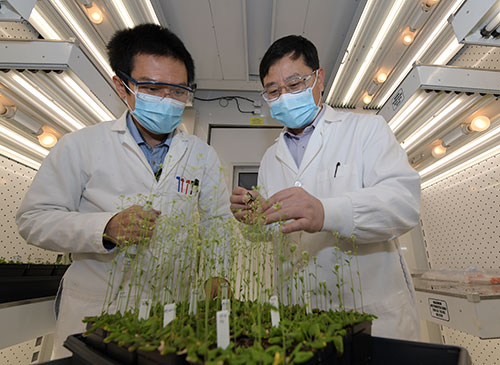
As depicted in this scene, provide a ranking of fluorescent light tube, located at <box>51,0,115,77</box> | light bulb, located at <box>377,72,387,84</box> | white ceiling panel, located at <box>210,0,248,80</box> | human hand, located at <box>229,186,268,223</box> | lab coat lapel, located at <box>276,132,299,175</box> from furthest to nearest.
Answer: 1. light bulb, located at <box>377,72,387,84</box>
2. white ceiling panel, located at <box>210,0,248,80</box>
3. fluorescent light tube, located at <box>51,0,115,77</box>
4. lab coat lapel, located at <box>276,132,299,175</box>
5. human hand, located at <box>229,186,268,223</box>

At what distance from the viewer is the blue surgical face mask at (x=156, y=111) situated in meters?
1.29

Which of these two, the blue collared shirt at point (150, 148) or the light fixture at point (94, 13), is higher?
the light fixture at point (94, 13)

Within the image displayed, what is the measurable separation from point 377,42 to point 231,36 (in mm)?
1219

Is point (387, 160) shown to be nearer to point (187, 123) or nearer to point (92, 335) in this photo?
point (92, 335)

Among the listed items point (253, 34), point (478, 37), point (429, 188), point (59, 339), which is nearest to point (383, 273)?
point (478, 37)

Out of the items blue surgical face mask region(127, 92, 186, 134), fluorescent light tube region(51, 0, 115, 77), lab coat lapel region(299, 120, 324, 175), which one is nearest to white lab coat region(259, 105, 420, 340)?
lab coat lapel region(299, 120, 324, 175)

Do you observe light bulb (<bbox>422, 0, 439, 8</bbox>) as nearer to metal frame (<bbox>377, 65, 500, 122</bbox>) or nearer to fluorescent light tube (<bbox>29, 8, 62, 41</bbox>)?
metal frame (<bbox>377, 65, 500, 122</bbox>)

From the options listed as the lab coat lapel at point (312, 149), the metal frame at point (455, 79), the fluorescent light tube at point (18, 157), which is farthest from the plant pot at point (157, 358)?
the fluorescent light tube at point (18, 157)

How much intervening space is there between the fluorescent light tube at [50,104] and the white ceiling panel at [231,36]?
139cm

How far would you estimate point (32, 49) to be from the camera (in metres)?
1.07

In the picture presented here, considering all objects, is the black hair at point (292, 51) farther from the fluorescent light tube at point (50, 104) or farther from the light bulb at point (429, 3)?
the fluorescent light tube at point (50, 104)

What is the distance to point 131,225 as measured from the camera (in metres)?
0.86

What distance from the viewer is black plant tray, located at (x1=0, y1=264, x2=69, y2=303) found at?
1146 mm

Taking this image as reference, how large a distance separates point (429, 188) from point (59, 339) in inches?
116
